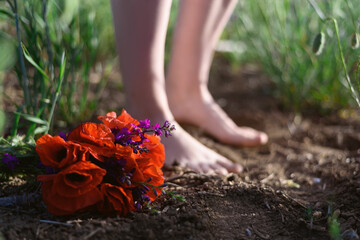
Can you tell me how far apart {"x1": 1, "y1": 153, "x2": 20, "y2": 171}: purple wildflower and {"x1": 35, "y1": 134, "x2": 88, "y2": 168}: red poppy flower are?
0.10 meters

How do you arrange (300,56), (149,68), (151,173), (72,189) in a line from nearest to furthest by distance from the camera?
(72,189) → (151,173) → (149,68) → (300,56)

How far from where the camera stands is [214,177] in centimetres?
115

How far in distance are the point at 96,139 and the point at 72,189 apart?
13 cm

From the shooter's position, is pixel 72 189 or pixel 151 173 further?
pixel 151 173

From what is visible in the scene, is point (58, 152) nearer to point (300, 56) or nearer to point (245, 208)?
point (245, 208)

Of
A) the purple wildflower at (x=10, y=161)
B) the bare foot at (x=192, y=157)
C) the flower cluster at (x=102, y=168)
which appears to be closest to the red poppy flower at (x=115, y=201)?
the flower cluster at (x=102, y=168)

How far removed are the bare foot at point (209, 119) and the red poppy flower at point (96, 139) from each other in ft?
2.94

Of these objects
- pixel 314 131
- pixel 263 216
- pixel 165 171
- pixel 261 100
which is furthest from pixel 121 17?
pixel 261 100

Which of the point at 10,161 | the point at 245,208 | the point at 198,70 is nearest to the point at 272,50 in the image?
the point at 198,70

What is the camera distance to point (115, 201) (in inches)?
34.8

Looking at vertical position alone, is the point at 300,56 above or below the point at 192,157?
above

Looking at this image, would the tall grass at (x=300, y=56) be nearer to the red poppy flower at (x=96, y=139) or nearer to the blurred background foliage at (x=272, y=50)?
the blurred background foliage at (x=272, y=50)

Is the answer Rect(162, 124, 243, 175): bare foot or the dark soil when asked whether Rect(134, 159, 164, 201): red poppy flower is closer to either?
the dark soil

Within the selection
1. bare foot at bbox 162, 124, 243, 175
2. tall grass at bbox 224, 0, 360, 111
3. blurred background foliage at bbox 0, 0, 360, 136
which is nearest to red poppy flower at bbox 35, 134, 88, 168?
bare foot at bbox 162, 124, 243, 175
